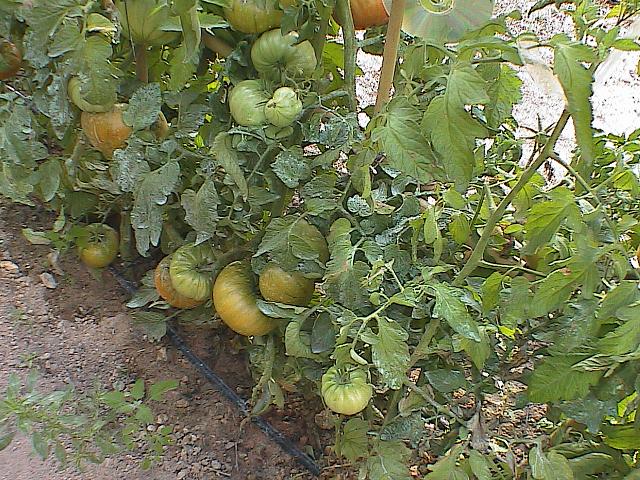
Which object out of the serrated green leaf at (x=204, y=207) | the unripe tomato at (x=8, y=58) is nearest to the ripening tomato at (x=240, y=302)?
the serrated green leaf at (x=204, y=207)

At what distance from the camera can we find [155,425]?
1366 millimetres

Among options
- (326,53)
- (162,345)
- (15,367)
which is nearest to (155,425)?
(162,345)

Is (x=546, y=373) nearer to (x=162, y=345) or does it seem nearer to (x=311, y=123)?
(x=311, y=123)

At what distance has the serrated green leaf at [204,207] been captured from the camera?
1.01 metres

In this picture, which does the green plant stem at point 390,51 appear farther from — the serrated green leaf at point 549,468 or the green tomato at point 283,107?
the serrated green leaf at point 549,468

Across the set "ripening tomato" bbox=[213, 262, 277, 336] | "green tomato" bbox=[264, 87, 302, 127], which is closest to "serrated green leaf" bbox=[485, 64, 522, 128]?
"green tomato" bbox=[264, 87, 302, 127]

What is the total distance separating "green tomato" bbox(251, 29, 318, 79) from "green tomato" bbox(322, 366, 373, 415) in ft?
1.40

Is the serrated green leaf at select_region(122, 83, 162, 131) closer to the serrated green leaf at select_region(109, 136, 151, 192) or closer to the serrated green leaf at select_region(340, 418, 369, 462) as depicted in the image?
the serrated green leaf at select_region(109, 136, 151, 192)

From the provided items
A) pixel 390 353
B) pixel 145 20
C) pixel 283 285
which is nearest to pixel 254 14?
pixel 145 20

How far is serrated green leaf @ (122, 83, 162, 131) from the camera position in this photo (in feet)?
3.46

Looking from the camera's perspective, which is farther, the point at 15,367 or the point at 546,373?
the point at 15,367

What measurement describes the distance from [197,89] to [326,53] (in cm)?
23

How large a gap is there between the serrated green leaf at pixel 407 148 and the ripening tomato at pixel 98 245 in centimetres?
85

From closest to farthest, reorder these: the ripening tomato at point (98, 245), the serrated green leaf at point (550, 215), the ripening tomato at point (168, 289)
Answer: the serrated green leaf at point (550, 215)
the ripening tomato at point (168, 289)
the ripening tomato at point (98, 245)
